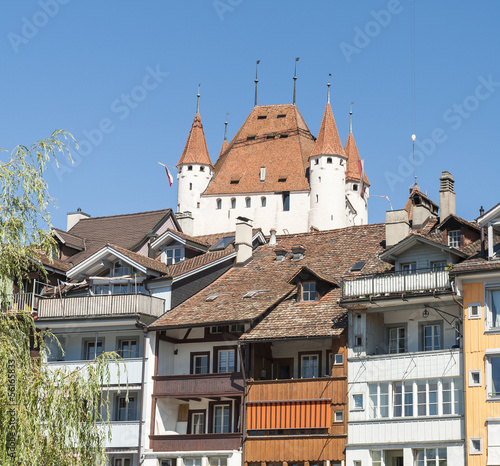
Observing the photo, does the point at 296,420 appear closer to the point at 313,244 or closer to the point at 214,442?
the point at 214,442

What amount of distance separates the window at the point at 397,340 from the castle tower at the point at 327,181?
2940 inches

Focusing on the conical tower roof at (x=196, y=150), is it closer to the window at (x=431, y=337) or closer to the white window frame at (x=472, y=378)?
the window at (x=431, y=337)

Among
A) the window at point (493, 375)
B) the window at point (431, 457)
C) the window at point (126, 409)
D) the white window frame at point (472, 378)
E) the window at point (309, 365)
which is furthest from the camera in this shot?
the window at point (126, 409)

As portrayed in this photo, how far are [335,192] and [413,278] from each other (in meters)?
80.1

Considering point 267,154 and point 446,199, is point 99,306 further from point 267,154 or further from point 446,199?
point 267,154

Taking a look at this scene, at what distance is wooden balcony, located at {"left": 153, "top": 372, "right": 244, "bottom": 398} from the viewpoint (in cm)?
4788

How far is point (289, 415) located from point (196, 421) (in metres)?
6.42

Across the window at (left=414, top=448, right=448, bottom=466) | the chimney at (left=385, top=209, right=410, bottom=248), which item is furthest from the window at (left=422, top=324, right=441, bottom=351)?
the chimney at (left=385, top=209, right=410, bottom=248)

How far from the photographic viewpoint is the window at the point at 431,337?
44969 millimetres

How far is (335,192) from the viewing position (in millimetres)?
124125

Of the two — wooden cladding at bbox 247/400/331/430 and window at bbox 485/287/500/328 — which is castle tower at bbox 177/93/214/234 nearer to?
wooden cladding at bbox 247/400/331/430

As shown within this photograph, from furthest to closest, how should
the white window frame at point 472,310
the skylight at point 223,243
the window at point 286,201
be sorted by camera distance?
the window at point 286,201
the skylight at point 223,243
the white window frame at point 472,310

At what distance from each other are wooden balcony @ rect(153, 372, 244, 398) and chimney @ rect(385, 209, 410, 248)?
9882 millimetres

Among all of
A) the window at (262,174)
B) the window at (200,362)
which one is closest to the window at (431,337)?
the window at (200,362)
